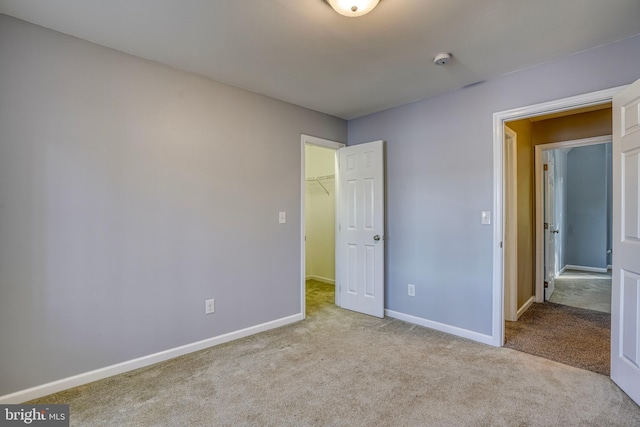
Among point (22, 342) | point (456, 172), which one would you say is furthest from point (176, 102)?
point (456, 172)

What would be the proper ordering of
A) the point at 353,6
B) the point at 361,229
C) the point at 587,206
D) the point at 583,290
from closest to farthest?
the point at 353,6 < the point at 361,229 < the point at 583,290 < the point at 587,206

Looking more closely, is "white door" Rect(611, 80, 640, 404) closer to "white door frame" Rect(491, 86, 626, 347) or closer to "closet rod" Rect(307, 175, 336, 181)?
"white door frame" Rect(491, 86, 626, 347)

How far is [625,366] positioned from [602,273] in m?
5.12

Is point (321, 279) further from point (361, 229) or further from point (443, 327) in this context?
point (443, 327)

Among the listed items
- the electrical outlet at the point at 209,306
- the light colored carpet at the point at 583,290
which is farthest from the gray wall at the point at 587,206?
the electrical outlet at the point at 209,306

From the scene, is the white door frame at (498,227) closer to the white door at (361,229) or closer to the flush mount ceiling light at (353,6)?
the white door at (361,229)

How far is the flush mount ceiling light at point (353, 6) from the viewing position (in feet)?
5.54

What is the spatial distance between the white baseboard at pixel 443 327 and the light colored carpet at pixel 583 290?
81.0 inches

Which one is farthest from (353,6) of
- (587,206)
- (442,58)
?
(587,206)

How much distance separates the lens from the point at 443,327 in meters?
3.15

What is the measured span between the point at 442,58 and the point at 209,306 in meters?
2.82

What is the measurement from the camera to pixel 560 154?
19.7ft

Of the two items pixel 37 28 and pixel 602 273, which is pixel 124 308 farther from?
pixel 602 273

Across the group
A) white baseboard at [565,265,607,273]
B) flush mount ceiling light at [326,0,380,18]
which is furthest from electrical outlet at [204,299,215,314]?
white baseboard at [565,265,607,273]
